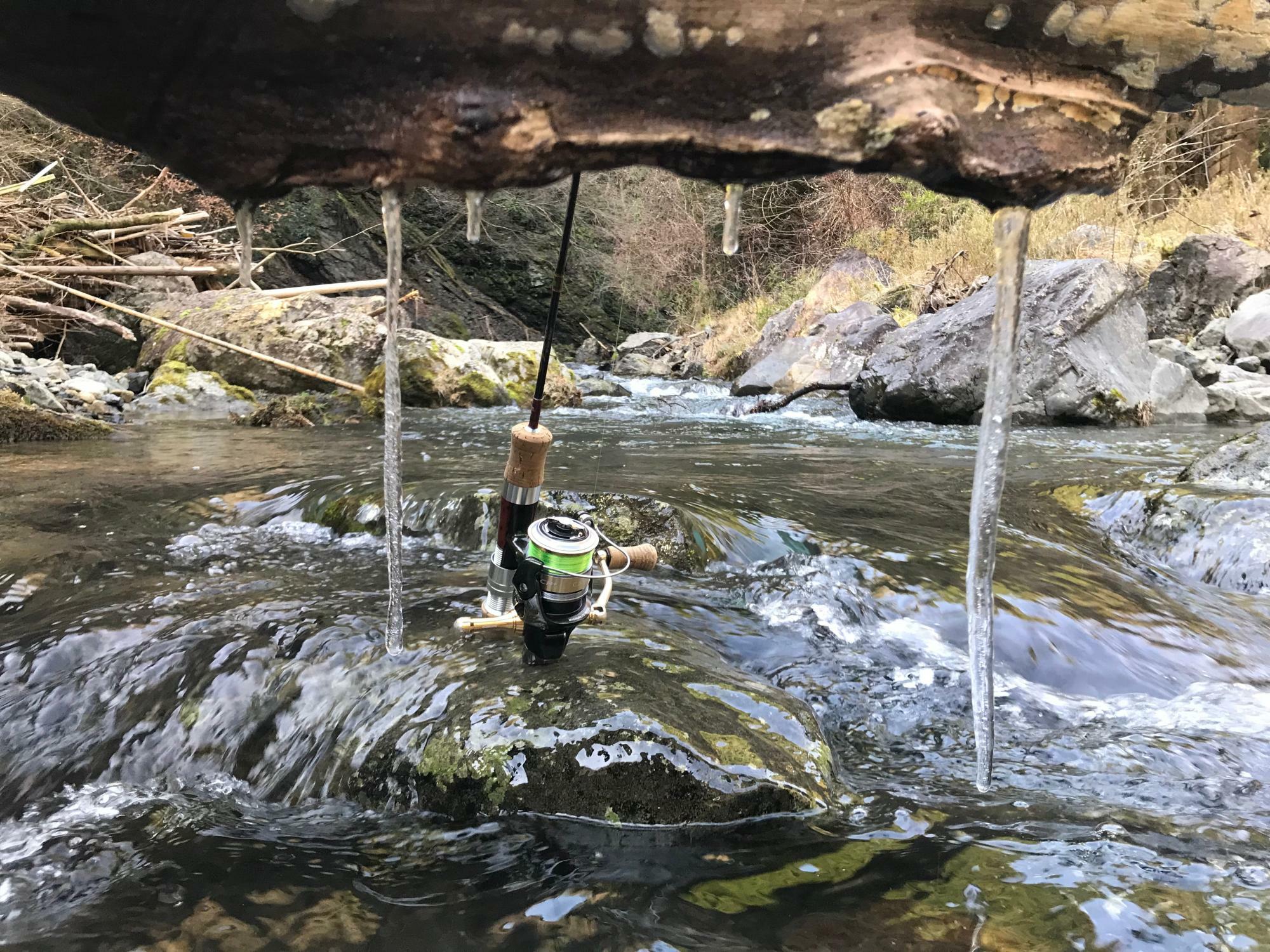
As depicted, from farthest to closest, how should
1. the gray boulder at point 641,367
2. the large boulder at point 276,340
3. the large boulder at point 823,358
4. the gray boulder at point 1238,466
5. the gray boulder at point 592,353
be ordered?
the gray boulder at point 592,353, the gray boulder at point 641,367, the large boulder at point 823,358, the large boulder at point 276,340, the gray boulder at point 1238,466

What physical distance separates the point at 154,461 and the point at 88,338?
18.8 feet

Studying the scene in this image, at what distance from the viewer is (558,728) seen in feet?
7.64

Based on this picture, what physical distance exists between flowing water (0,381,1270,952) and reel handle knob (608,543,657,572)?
340 millimetres

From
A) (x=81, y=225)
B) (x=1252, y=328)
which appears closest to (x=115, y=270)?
(x=81, y=225)

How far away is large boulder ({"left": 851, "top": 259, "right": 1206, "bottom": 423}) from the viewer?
920 centimetres

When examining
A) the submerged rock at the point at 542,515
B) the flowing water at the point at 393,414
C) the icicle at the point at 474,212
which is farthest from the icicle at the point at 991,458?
the submerged rock at the point at 542,515

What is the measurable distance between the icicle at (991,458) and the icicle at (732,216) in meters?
0.34

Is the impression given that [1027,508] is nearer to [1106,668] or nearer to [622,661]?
[1106,668]

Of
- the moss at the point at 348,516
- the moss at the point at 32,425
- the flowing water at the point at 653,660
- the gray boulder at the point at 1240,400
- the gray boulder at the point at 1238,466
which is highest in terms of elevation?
the gray boulder at the point at 1240,400

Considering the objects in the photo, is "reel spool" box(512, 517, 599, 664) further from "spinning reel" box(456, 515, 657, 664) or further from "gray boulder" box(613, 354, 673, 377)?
"gray boulder" box(613, 354, 673, 377)

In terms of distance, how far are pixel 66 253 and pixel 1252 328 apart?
14194 millimetres

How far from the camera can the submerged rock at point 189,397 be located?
362 inches

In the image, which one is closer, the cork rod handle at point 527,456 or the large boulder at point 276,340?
the cork rod handle at point 527,456

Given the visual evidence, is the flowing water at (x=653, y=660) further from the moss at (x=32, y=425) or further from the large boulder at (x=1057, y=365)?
the large boulder at (x=1057, y=365)
